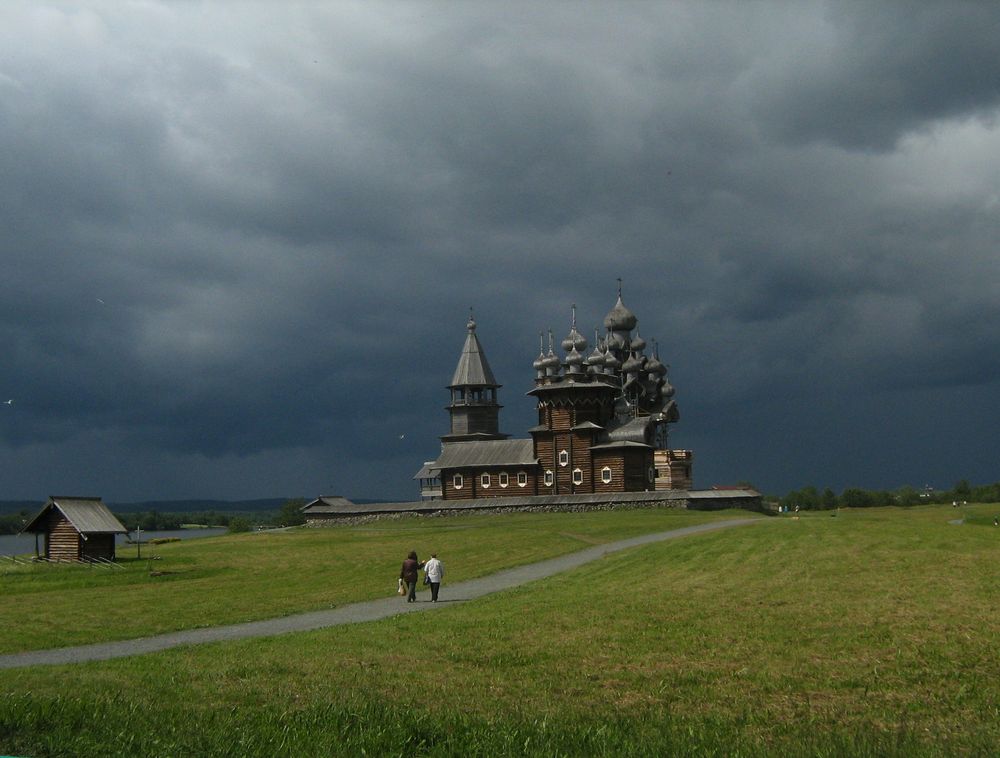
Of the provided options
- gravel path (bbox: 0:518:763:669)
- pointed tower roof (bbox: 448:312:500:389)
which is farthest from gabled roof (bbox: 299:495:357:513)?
gravel path (bbox: 0:518:763:669)

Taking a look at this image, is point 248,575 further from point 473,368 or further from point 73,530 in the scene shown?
point 473,368

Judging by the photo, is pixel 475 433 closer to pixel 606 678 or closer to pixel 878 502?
pixel 878 502

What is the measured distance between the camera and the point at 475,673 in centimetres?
1586

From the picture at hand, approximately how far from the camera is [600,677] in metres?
15.1

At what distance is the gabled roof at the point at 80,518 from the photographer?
162 ft

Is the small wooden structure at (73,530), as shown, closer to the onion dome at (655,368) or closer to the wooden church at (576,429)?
the wooden church at (576,429)

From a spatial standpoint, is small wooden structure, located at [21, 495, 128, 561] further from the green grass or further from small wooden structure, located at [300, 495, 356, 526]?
small wooden structure, located at [300, 495, 356, 526]

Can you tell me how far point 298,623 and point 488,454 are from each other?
65.2 m

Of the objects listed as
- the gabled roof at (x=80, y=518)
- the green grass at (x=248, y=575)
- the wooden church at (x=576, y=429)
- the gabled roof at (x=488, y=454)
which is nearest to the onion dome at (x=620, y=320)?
the wooden church at (x=576, y=429)

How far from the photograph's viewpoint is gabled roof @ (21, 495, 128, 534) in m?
49.3

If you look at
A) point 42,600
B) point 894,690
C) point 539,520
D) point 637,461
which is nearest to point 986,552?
point 894,690

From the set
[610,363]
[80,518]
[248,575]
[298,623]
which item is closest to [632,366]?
[610,363]

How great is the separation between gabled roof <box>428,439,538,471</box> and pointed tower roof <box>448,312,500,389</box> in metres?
9.06

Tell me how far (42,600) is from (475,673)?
970 inches
